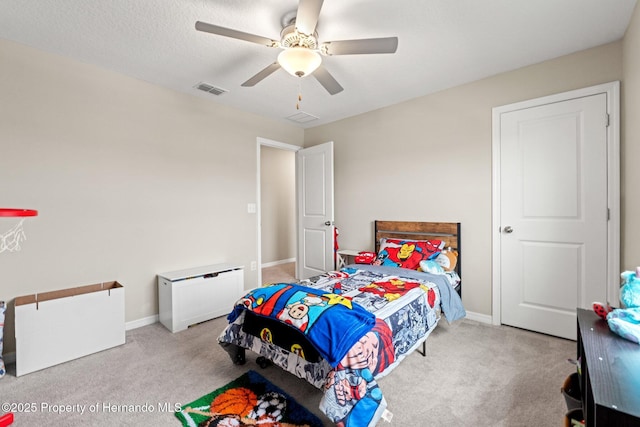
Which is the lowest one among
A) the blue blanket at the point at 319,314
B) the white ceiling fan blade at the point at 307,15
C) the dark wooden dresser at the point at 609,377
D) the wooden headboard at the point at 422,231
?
the blue blanket at the point at 319,314

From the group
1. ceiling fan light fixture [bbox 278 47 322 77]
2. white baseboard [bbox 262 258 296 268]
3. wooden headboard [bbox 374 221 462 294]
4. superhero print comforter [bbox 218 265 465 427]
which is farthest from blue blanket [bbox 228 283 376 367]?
white baseboard [bbox 262 258 296 268]

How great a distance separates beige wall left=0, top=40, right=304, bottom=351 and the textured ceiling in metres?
0.27

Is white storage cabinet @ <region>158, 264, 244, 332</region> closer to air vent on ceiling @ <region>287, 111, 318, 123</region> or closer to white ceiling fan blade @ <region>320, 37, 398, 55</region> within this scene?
air vent on ceiling @ <region>287, 111, 318, 123</region>

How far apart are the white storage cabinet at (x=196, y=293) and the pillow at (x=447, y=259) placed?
2.21 meters

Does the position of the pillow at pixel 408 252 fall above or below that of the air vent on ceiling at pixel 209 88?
below

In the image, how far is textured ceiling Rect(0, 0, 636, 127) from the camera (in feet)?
6.07

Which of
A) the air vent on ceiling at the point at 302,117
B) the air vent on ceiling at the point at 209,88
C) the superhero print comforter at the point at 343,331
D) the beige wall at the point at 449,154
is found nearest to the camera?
the superhero print comforter at the point at 343,331

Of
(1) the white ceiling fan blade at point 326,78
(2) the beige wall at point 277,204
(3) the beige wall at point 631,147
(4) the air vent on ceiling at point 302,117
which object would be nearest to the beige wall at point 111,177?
(4) the air vent on ceiling at point 302,117

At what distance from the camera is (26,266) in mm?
2285

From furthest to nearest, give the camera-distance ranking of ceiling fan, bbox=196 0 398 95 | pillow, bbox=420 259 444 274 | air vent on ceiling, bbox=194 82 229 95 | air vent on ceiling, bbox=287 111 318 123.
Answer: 1. air vent on ceiling, bbox=287 111 318 123
2. air vent on ceiling, bbox=194 82 229 95
3. pillow, bbox=420 259 444 274
4. ceiling fan, bbox=196 0 398 95

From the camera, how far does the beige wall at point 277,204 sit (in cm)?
576

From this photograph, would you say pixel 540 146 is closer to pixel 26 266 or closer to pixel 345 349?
pixel 345 349

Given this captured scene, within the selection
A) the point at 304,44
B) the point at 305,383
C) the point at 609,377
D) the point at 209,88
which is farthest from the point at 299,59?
the point at 305,383

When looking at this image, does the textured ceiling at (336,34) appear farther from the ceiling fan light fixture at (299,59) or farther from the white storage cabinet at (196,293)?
the white storage cabinet at (196,293)
